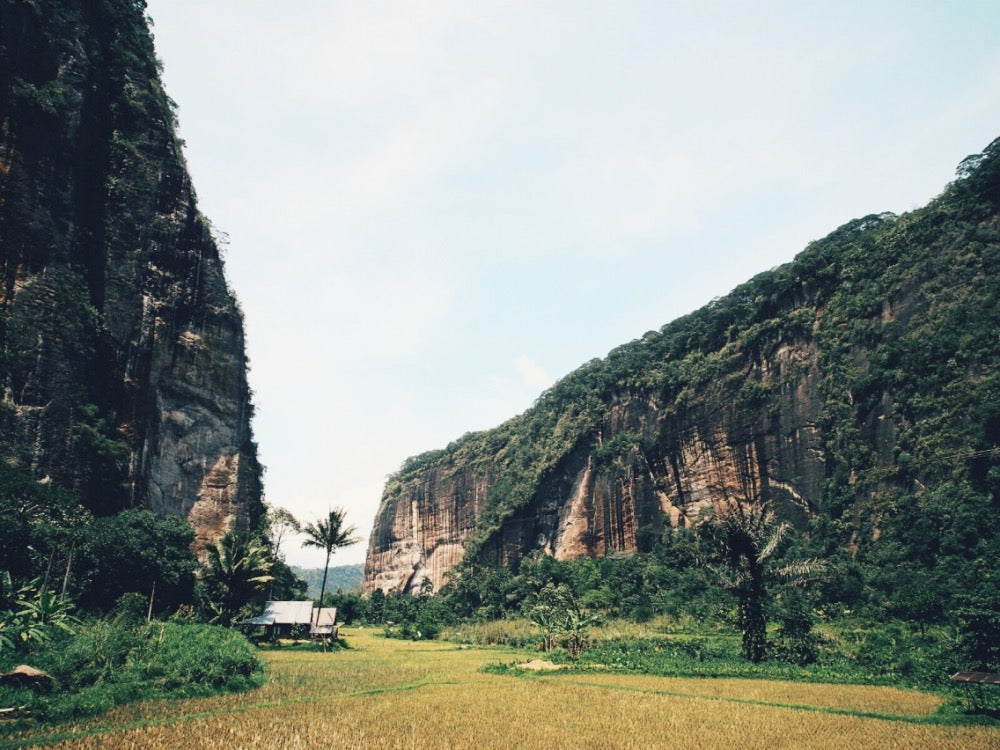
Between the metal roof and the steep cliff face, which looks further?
the metal roof

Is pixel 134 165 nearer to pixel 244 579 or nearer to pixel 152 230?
pixel 152 230

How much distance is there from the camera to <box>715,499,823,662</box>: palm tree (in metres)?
23.9

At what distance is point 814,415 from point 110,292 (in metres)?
48.9

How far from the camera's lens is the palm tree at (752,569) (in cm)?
2391

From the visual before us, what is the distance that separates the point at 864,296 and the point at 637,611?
30329mm

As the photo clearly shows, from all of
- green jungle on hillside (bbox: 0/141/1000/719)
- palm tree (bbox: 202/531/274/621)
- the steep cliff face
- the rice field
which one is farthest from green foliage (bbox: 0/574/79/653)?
palm tree (bbox: 202/531/274/621)

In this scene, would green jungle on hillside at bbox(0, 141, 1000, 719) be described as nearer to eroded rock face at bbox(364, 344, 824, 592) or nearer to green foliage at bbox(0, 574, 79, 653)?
green foliage at bbox(0, 574, 79, 653)

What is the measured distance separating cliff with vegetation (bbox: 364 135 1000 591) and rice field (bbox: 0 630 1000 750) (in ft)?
62.8

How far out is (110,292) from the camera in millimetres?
33188

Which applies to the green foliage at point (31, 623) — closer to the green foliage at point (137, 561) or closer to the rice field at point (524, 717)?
the rice field at point (524, 717)

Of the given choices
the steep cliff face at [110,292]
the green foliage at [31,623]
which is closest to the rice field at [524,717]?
the green foliage at [31,623]

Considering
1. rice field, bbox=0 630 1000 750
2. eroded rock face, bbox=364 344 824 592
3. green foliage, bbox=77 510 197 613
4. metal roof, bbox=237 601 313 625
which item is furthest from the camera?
eroded rock face, bbox=364 344 824 592

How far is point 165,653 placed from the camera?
54.2ft

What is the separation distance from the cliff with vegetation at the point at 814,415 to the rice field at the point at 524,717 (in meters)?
19.1
